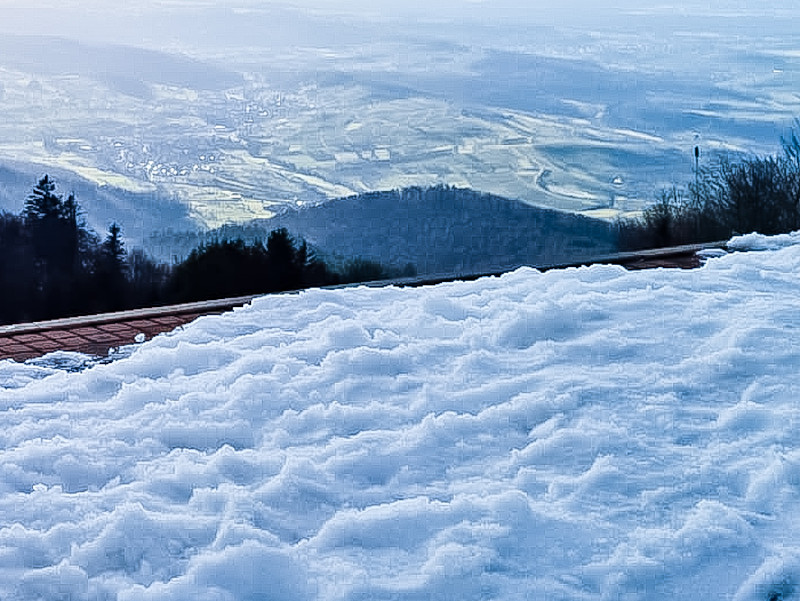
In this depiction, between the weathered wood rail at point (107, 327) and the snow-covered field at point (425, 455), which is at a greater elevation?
the snow-covered field at point (425, 455)

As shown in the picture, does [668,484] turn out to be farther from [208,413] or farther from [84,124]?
[84,124]

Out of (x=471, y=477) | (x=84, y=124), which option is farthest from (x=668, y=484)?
(x=84, y=124)

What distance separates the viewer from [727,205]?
5543 millimetres

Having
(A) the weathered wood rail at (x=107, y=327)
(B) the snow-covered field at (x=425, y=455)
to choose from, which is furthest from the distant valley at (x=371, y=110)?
(B) the snow-covered field at (x=425, y=455)

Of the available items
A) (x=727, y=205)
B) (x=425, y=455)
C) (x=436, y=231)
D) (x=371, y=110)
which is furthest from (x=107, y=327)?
(x=727, y=205)

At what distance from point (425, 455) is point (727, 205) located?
3.63 m

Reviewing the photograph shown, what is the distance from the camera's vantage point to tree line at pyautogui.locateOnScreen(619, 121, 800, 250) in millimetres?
5297

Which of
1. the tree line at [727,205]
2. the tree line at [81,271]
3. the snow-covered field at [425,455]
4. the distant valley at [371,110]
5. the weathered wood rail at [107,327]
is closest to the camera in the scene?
the snow-covered field at [425,455]

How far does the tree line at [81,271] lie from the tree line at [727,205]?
1.83 meters

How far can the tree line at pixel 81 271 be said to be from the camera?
434 cm

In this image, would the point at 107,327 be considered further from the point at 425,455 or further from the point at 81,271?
the point at 425,455

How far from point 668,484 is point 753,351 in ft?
2.68

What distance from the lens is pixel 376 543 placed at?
76.9 inches

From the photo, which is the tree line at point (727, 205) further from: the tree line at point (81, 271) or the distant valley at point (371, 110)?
the tree line at point (81, 271)
